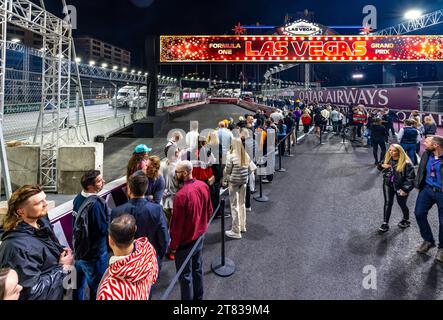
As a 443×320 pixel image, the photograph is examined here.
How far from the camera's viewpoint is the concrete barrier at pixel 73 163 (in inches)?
384

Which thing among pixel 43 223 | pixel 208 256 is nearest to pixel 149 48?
pixel 208 256

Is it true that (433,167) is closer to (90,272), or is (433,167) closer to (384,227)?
(384,227)

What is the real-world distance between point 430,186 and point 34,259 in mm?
5662

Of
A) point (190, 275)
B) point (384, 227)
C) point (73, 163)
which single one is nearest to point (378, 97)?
point (384, 227)

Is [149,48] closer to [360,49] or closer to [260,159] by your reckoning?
[260,159]

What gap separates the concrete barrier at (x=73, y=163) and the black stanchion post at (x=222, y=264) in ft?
21.3

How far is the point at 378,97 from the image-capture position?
18.4 m

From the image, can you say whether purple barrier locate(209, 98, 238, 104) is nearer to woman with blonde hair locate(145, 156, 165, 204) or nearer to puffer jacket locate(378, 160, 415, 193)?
puffer jacket locate(378, 160, 415, 193)

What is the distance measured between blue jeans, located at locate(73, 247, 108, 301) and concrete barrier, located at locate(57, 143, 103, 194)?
685 cm

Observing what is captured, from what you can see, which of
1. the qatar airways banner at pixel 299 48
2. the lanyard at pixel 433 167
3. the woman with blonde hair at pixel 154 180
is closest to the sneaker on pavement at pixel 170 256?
the woman with blonde hair at pixel 154 180

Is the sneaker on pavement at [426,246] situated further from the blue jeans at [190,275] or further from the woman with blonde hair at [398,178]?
the blue jeans at [190,275]

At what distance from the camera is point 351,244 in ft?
18.2

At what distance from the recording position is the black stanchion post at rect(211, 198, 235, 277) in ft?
15.3

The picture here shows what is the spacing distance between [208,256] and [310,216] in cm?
288
